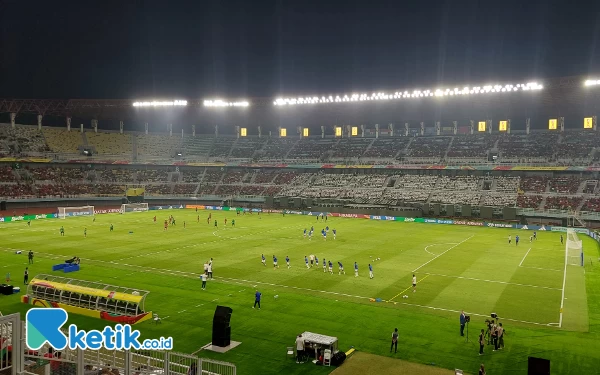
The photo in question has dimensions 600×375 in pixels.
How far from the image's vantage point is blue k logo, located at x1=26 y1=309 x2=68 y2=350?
30.2 ft

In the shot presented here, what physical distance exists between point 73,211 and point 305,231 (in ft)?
156

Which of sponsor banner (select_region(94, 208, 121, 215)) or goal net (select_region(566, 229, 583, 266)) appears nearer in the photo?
goal net (select_region(566, 229, 583, 266))

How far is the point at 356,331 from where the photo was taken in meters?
23.6

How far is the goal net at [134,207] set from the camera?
89000mm

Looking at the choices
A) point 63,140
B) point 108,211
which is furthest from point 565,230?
point 63,140

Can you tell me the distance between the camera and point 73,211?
82.9m

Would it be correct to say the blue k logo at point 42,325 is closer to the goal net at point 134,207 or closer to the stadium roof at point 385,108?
the stadium roof at point 385,108

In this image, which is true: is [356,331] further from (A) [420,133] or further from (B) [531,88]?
(A) [420,133]

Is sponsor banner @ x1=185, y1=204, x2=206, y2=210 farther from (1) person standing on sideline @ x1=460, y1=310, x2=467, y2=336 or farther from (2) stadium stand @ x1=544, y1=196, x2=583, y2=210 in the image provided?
(1) person standing on sideline @ x1=460, y1=310, x2=467, y2=336

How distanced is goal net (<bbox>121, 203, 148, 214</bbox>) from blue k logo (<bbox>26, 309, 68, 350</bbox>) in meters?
84.5

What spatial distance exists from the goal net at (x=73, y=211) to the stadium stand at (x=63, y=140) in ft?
75.0

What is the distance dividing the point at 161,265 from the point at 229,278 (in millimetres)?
8196

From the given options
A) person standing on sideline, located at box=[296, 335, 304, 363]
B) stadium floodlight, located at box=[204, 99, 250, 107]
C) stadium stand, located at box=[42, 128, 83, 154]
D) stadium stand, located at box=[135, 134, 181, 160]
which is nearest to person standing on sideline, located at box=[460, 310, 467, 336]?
person standing on sideline, located at box=[296, 335, 304, 363]

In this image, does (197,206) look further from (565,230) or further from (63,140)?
(565,230)
